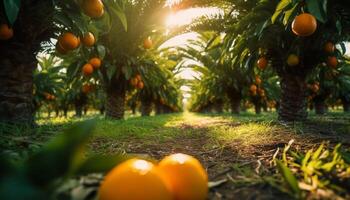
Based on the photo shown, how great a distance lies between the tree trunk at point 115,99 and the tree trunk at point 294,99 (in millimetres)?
4324

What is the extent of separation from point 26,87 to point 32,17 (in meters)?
1.02

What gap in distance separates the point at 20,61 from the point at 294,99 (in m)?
5.07

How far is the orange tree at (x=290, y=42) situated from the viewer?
17.0ft

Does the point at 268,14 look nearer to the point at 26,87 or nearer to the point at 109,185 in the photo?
the point at 26,87

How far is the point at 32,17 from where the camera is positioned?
438 cm

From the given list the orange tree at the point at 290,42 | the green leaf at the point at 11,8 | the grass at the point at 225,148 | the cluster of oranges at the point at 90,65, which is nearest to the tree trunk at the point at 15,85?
the grass at the point at 225,148

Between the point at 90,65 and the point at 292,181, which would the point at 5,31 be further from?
the point at 292,181

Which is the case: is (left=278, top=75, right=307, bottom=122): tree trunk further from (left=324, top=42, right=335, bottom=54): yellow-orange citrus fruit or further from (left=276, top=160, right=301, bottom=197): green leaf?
(left=276, top=160, right=301, bottom=197): green leaf

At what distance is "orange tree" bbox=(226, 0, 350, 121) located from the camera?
204 inches

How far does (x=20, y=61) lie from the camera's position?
4590 millimetres

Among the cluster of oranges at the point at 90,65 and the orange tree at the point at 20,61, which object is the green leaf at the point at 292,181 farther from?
the cluster of oranges at the point at 90,65

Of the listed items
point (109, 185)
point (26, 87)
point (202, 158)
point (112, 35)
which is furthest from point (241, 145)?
point (112, 35)

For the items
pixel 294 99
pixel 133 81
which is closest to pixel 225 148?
pixel 294 99

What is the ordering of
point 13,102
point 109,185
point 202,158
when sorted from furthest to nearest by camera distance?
point 13,102
point 202,158
point 109,185
